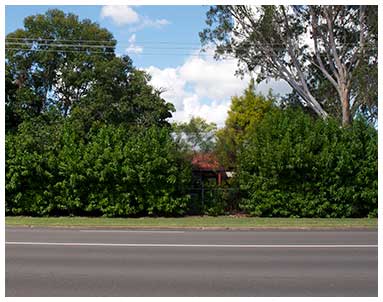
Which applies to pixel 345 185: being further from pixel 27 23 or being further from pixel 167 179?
pixel 27 23

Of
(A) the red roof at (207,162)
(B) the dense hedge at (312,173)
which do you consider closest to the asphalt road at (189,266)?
(B) the dense hedge at (312,173)

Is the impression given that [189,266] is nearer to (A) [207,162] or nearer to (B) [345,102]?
(A) [207,162]

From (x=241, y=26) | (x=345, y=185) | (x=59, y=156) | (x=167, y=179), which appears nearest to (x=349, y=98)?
(x=241, y=26)

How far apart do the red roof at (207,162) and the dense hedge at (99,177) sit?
90.7 inches

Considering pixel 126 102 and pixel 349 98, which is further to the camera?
pixel 126 102

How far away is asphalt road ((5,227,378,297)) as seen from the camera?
720 cm

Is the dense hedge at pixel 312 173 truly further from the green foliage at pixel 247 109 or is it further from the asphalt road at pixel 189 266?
the green foliage at pixel 247 109

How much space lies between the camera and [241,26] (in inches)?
1228

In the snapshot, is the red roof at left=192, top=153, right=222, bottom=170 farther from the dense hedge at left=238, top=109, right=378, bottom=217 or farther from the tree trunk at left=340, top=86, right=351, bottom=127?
the tree trunk at left=340, top=86, right=351, bottom=127

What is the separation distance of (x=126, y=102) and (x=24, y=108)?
23.7ft

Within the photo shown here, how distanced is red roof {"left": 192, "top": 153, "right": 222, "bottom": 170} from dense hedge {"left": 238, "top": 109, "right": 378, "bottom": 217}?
2.81m

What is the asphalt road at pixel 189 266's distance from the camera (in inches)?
283

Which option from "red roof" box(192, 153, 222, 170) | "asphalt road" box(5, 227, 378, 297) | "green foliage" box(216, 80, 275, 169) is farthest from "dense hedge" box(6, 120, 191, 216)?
"green foliage" box(216, 80, 275, 169)

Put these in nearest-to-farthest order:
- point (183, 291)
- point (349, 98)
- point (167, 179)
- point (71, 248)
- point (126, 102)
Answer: point (183, 291)
point (71, 248)
point (167, 179)
point (349, 98)
point (126, 102)
